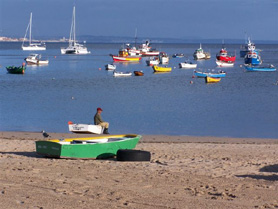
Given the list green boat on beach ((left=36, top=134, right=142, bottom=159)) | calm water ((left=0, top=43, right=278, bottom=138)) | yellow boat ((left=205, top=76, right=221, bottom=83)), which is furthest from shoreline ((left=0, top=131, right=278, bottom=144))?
yellow boat ((left=205, top=76, right=221, bottom=83))

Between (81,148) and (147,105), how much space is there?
25828 mm

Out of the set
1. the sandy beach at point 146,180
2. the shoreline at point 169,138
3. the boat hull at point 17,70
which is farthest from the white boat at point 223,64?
the sandy beach at point 146,180

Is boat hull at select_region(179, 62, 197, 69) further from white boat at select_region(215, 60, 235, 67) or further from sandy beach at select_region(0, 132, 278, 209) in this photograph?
sandy beach at select_region(0, 132, 278, 209)

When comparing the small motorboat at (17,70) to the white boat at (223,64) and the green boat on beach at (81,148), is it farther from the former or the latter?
the green boat on beach at (81,148)

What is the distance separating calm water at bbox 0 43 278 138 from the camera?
32.0 meters

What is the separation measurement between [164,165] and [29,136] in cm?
1116

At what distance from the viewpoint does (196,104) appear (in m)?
45.4

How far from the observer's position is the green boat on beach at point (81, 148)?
17.7 metres

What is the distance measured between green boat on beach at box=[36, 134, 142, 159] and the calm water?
11.0 m

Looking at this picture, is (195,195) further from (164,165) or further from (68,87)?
(68,87)

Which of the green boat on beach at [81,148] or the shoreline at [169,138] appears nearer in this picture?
the green boat on beach at [81,148]

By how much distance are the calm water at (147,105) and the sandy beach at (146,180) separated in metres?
10.8

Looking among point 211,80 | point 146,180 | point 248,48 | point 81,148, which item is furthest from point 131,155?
point 248,48

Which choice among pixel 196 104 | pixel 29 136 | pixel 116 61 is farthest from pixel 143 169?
pixel 116 61
